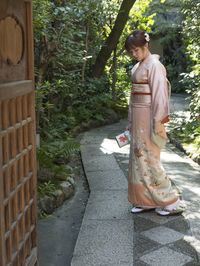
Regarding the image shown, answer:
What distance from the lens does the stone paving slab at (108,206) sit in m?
4.56

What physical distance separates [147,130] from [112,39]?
751 cm

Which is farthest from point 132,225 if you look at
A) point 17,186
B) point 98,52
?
point 98,52

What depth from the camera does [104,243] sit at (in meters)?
3.85

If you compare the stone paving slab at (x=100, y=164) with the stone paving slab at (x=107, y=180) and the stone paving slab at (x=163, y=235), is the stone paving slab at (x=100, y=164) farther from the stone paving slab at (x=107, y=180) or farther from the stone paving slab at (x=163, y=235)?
the stone paving slab at (x=163, y=235)

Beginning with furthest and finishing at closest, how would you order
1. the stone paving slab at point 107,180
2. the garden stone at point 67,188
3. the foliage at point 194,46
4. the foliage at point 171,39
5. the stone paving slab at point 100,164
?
the foliage at point 171,39
the foliage at point 194,46
the stone paving slab at point 100,164
the stone paving slab at point 107,180
the garden stone at point 67,188

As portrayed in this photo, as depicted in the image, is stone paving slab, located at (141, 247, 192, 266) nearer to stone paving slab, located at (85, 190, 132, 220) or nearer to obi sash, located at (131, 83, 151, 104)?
stone paving slab, located at (85, 190, 132, 220)

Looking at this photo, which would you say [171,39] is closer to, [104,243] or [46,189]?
[46,189]

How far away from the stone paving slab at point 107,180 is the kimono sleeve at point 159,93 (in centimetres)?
158

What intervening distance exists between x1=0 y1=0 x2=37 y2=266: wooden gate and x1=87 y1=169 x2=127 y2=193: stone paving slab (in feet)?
7.83

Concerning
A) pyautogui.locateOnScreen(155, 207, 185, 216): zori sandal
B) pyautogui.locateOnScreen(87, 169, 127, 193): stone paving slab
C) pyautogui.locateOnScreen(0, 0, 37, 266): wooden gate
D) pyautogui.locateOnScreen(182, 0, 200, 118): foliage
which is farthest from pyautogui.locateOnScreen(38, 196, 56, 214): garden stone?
pyautogui.locateOnScreen(182, 0, 200, 118): foliage

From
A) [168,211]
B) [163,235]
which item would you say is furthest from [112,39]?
[163,235]

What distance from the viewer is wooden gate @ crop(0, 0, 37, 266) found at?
8.24ft

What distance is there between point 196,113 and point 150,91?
4.60 m

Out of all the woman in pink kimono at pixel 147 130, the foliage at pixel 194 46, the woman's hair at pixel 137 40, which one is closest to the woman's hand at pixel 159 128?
the woman in pink kimono at pixel 147 130
